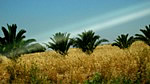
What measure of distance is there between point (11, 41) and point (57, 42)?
5528 mm

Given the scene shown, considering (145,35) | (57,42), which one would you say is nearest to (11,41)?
(57,42)

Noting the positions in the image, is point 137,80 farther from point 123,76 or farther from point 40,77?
point 40,77

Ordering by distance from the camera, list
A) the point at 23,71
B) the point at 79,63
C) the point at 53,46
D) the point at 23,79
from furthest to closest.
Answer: the point at 53,46 → the point at 79,63 → the point at 23,71 → the point at 23,79

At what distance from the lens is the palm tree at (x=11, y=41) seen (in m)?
12.7

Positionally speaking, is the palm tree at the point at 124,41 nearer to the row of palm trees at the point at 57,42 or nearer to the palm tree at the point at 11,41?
the row of palm trees at the point at 57,42

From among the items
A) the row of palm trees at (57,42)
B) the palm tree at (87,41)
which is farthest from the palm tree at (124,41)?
the palm tree at (87,41)

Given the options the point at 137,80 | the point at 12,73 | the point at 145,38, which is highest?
the point at 145,38

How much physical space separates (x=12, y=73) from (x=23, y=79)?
116 centimetres

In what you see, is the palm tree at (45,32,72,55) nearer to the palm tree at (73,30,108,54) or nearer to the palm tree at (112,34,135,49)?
the palm tree at (73,30,108,54)

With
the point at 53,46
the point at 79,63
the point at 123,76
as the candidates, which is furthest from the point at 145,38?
the point at 123,76

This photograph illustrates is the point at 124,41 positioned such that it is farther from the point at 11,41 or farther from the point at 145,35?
the point at 11,41

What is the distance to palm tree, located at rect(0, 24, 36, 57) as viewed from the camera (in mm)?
12742

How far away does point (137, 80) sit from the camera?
7.44 metres

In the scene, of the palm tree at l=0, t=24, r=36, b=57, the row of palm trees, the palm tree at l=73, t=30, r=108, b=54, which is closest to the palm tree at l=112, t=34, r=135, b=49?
the row of palm trees
